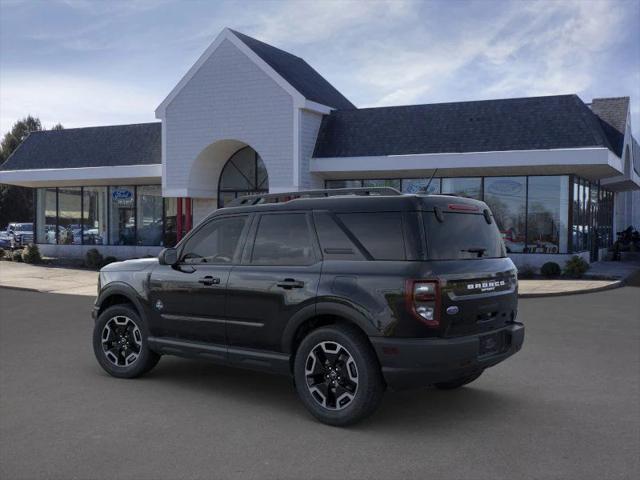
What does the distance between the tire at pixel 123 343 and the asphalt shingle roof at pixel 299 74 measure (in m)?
15.7

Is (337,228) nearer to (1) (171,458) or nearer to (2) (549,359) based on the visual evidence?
(1) (171,458)

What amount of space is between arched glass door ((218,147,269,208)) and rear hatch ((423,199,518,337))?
62.9ft

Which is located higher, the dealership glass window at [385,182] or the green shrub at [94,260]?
the dealership glass window at [385,182]

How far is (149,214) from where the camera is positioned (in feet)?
90.7

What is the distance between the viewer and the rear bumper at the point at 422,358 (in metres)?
5.31

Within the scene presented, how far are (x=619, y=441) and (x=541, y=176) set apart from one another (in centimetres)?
1777

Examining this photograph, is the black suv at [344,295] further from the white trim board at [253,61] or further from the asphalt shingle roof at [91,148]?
the asphalt shingle roof at [91,148]

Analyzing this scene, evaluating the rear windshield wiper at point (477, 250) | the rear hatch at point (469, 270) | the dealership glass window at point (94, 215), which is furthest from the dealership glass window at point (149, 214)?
the rear windshield wiper at point (477, 250)

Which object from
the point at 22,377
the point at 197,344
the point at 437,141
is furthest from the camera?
the point at 437,141

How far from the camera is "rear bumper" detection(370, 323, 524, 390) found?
5309 millimetres

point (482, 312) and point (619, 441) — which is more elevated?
Answer: point (482, 312)

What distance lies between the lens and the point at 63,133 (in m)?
30.1

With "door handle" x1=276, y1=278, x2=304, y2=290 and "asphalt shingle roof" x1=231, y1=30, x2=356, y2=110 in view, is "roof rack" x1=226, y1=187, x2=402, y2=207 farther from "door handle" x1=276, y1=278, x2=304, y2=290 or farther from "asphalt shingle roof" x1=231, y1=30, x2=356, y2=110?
"asphalt shingle roof" x1=231, y1=30, x2=356, y2=110

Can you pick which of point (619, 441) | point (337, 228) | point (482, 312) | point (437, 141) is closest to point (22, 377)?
point (337, 228)
